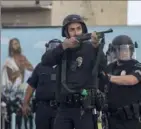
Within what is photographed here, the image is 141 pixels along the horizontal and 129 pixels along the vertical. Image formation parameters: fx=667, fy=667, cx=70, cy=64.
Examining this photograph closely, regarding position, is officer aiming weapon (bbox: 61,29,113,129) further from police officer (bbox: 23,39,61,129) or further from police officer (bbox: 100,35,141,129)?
police officer (bbox: 23,39,61,129)

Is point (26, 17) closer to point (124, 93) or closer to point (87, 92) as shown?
point (124, 93)

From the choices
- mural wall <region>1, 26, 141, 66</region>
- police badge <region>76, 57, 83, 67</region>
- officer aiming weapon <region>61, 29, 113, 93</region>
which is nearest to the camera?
officer aiming weapon <region>61, 29, 113, 93</region>

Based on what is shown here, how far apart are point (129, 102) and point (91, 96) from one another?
2.55 feet

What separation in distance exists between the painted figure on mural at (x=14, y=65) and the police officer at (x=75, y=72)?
6683mm

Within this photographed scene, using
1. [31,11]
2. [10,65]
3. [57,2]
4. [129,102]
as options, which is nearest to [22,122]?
[10,65]

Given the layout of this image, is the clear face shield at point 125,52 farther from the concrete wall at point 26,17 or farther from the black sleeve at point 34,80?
the concrete wall at point 26,17

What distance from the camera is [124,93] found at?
7.92 metres

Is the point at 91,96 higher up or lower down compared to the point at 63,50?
lower down

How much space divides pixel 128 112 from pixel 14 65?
6611mm

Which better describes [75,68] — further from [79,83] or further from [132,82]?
[132,82]

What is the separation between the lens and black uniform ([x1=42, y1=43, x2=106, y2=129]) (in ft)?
24.0

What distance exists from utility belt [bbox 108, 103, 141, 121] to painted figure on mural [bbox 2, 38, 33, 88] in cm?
626

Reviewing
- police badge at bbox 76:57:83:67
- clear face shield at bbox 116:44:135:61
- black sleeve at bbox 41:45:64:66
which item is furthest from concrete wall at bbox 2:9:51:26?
police badge at bbox 76:57:83:67

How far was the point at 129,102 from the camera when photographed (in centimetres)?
795
